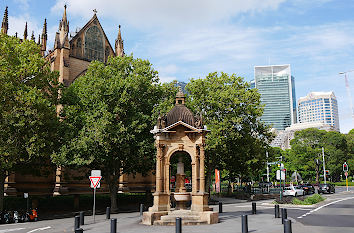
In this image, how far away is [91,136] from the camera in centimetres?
2380

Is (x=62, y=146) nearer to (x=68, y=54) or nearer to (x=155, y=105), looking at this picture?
(x=155, y=105)

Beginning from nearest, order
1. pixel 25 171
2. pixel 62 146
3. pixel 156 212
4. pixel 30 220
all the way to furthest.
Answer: pixel 156 212 → pixel 30 220 → pixel 62 146 → pixel 25 171

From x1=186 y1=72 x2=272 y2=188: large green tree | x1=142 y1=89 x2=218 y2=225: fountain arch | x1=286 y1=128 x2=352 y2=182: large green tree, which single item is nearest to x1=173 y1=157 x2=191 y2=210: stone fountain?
x1=142 y1=89 x2=218 y2=225: fountain arch

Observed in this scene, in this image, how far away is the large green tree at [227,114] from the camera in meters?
31.7

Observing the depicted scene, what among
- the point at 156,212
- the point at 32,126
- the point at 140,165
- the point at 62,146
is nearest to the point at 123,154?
the point at 140,165

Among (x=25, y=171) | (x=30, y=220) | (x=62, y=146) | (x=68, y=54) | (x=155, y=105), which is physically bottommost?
(x=30, y=220)

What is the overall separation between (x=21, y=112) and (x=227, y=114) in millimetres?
19217

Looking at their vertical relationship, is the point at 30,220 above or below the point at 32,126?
below

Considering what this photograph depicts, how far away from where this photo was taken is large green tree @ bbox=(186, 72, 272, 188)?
31.7 metres

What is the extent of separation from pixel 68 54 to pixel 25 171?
62.1ft

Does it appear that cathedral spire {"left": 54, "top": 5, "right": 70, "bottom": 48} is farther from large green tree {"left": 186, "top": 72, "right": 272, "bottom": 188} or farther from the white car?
the white car

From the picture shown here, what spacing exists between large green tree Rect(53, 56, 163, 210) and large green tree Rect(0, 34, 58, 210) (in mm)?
1765

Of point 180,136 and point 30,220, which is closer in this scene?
point 180,136

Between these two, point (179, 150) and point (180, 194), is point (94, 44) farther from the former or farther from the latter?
point (180, 194)
